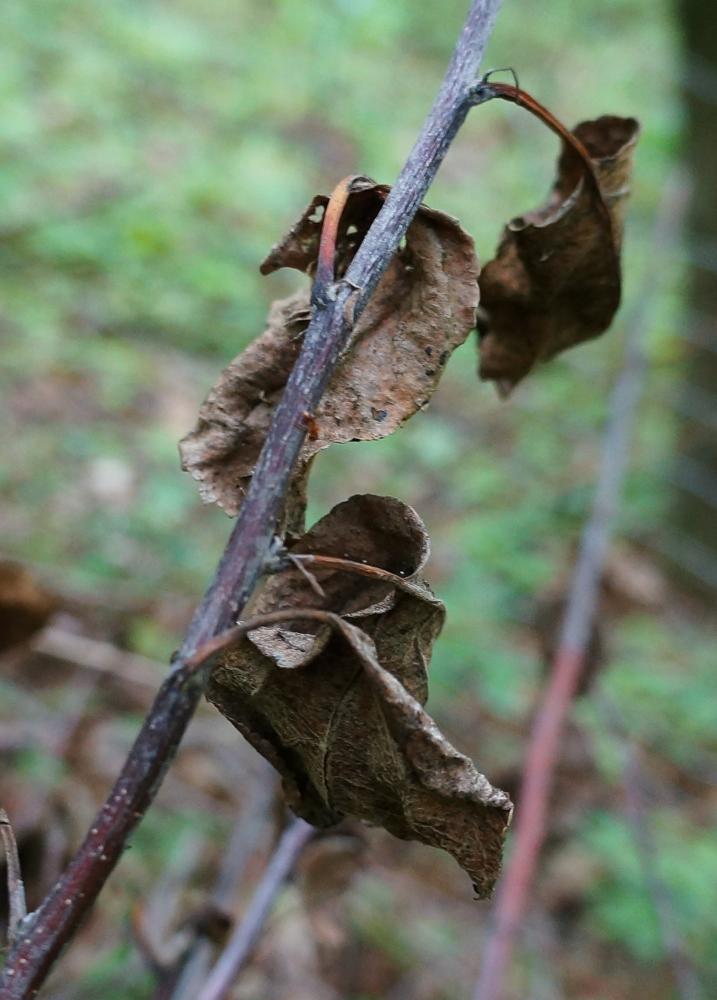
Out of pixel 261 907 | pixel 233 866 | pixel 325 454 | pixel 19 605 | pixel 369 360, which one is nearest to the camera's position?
pixel 369 360

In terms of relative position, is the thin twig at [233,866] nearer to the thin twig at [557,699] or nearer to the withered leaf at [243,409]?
the thin twig at [557,699]

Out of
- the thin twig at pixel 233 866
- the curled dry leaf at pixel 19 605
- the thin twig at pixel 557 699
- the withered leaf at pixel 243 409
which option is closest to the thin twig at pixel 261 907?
the thin twig at pixel 233 866

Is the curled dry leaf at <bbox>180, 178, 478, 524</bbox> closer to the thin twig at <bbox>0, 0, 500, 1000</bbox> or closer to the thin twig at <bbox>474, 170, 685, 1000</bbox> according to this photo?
the thin twig at <bbox>0, 0, 500, 1000</bbox>

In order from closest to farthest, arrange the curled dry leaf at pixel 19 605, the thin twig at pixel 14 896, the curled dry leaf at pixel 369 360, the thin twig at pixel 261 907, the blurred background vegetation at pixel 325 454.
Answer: the thin twig at pixel 14 896 < the curled dry leaf at pixel 369 360 < the thin twig at pixel 261 907 < the curled dry leaf at pixel 19 605 < the blurred background vegetation at pixel 325 454

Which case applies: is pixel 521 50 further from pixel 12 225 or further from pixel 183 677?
pixel 183 677

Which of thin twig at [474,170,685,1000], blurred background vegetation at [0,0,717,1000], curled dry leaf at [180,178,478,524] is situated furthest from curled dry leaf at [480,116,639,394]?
blurred background vegetation at [0,0,717,1000]

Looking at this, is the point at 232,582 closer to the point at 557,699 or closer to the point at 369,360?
the point at 369,360

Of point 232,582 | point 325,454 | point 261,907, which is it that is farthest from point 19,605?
point 325,454
